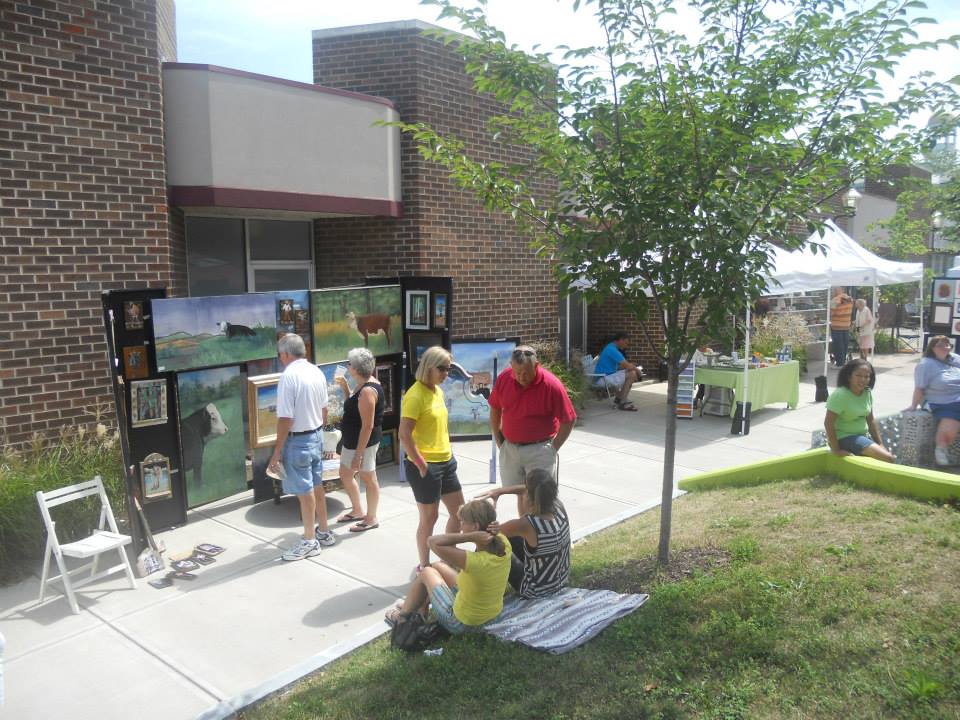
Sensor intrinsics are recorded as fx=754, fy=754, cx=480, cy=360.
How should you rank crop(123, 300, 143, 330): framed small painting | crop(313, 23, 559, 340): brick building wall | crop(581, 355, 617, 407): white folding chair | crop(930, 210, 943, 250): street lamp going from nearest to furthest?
crop(123, 300, 143, 330): framed small painting → crop(313, 23, 559, 340): brick building wall → crop(930, 210, 943, 250): street lamp → crop(581, 355, 617, 407): white folding chair

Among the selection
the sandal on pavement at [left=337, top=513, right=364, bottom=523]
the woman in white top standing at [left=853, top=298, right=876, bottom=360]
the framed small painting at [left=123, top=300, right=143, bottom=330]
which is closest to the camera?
the framed small painting at [left=123, top=300, right=143, bottom=330]

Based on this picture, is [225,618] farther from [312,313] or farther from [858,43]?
[858,43]

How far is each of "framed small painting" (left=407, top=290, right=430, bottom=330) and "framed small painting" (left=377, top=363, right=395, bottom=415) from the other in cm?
59

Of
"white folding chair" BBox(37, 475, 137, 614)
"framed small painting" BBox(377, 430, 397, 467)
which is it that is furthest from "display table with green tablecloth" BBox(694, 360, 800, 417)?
"white folding chair" BBox(37, 475, 137, 614)

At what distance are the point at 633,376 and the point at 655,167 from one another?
8.02m

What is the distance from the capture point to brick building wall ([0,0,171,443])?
656cm

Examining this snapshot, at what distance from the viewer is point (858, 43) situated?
181 inches

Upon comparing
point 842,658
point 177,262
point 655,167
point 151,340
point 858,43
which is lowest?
point 842,658

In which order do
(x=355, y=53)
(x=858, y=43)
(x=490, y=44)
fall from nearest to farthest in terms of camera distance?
(x=858, y=43), (x=490, y=44), (x=355, y=53)

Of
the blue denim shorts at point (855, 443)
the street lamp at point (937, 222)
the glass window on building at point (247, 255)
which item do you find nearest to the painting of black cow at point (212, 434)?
the glass window on building at point (247, 255)

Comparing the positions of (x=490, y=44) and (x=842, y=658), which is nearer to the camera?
(x=842, y=658)

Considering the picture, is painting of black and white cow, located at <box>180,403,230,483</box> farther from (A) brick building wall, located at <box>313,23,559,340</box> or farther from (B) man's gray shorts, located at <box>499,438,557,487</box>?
(A) brick building wall, located at <box>313,23,559,340</box>

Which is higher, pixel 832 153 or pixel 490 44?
pixel 490 44

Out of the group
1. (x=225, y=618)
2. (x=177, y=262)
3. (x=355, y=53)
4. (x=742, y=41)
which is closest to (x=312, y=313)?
(x=177, y=262)
